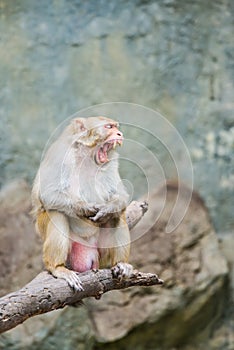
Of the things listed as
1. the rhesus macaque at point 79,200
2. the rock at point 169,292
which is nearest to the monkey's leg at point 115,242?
the rhesus macaque at point 79,200

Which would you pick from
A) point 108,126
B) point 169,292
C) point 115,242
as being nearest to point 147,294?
point 169,292

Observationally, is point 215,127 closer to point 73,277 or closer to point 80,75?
point 80,75

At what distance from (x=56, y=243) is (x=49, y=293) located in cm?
34

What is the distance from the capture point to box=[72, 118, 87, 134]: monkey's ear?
3.70m

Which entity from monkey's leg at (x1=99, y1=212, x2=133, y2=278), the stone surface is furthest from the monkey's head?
the stone surface

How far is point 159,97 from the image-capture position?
633 centimetres

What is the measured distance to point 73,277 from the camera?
3.56 metres

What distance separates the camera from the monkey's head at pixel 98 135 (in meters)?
3.49

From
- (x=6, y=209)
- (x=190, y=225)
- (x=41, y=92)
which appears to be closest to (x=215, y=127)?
(x=190, y=225)

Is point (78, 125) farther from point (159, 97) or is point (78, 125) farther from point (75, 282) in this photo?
point (159, 97)

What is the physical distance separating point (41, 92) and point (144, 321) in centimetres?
207

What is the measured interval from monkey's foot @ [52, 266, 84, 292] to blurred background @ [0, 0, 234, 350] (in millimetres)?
2330

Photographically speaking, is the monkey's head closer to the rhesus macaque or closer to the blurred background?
the rhesus macaque

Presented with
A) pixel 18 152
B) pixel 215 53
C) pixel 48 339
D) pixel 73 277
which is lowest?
pixel 48 339
